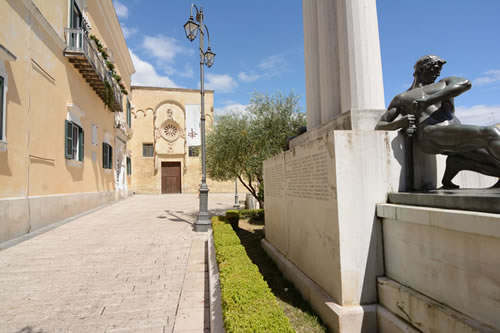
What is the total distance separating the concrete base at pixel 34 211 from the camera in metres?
6.44

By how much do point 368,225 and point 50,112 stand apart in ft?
34.1

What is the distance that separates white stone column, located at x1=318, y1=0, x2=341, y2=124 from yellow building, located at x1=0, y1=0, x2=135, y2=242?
735 centimetres

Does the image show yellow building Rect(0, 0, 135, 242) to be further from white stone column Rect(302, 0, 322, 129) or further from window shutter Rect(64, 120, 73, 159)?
white stone column Rect(302, 0, 322, 129)

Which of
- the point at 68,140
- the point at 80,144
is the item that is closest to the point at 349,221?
the point at 68,140

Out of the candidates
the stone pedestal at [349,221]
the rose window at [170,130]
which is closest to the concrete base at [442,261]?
the stone pedestal at [349,221]

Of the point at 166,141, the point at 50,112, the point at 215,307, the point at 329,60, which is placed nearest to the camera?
the point at 215,307

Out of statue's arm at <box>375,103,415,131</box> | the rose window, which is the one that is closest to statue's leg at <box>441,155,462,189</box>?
statue's arm at <box>375,103,415,131</box>

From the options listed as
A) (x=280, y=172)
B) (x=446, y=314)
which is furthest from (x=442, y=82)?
(x=280, y=172)

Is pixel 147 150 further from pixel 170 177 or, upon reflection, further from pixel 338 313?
pixel 338 313

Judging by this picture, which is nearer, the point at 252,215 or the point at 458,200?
the point at 458,200

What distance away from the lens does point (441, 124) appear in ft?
9.32

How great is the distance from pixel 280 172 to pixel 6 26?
7878mm

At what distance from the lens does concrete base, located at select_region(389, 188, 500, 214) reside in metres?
2.00

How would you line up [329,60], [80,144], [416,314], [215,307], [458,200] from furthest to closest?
[80,144], [329,60], [215,307], [416,314], [458,200]
